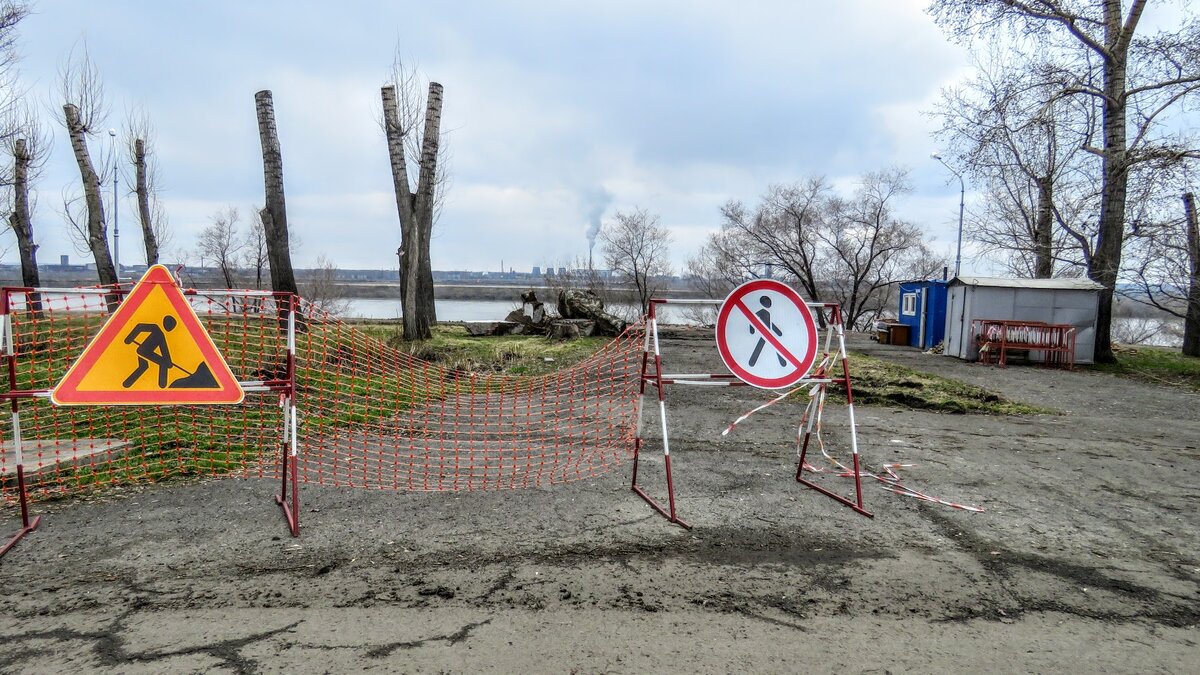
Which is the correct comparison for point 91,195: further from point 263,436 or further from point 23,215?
point 263,436

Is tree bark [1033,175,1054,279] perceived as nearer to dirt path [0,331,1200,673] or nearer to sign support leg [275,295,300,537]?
dirt path [0,331,1200,673]

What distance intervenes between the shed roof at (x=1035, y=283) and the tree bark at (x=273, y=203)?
17917mm

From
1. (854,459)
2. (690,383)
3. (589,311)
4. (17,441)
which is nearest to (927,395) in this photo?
(854,459)

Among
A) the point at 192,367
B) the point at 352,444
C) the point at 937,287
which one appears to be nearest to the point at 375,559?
the point at 192,367

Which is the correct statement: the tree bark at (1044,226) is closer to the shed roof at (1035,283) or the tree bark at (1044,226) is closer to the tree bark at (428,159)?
the shed roof at (1035,283)

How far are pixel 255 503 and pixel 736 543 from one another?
370 cm

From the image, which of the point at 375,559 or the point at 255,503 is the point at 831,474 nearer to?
the point at 375,559

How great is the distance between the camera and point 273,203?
14898 mm

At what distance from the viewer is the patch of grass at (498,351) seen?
14.2 m

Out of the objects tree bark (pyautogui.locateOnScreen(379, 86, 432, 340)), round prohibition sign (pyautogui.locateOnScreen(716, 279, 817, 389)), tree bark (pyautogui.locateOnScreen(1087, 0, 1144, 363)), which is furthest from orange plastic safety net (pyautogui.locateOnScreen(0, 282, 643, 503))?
tree bark (pyautogui.locateOnScreen(1087, 0, 1144, 363))

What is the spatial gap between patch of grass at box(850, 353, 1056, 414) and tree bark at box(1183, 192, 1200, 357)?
10.4 m

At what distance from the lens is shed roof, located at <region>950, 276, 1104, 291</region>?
1899cm

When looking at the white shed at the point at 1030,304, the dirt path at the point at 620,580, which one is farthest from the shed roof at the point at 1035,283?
the dirt path at the point at 620,580

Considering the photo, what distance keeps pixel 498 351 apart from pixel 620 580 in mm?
11887
